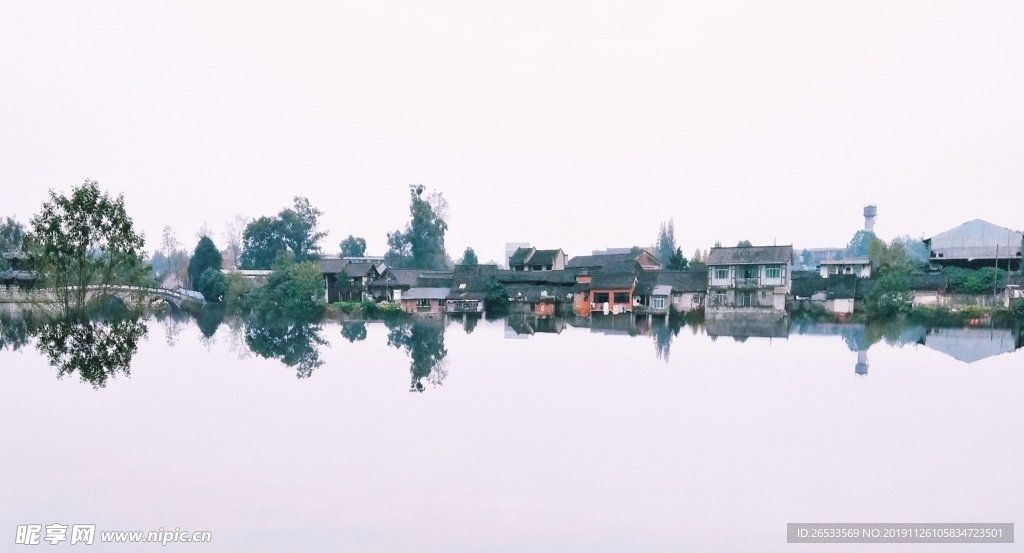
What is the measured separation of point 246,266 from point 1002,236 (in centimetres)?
6346

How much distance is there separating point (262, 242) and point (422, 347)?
4857 centimetres

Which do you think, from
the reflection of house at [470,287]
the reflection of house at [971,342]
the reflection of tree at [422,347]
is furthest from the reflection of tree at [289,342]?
the reflection of house at [971,342]

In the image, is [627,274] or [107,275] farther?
[627,274]

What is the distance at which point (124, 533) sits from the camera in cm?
664

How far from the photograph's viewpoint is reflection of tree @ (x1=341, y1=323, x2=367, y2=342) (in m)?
25.0

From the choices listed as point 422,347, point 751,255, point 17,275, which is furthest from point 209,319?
point 751,255

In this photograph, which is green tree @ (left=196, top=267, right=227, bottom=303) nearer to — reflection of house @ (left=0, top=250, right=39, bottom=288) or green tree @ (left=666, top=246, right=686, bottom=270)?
reflection of house @ (left=0, top=250, right=39, bottom=288)

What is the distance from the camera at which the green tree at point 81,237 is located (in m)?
28.6

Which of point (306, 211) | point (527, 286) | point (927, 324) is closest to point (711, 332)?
point (927, 324)

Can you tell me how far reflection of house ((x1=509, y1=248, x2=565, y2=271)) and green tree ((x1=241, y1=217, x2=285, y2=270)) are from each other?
27253mm

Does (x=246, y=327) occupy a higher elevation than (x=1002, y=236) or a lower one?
lower

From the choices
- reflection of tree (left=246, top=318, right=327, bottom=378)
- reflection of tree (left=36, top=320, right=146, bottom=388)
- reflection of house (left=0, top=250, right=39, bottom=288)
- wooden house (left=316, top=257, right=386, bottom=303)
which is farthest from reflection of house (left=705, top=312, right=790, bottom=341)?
reflection of house (left=0, top=250, right=39, bottom=288)

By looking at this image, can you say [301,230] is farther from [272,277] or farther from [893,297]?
[893,297]

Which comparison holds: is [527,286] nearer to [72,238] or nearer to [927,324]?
[927,324]
